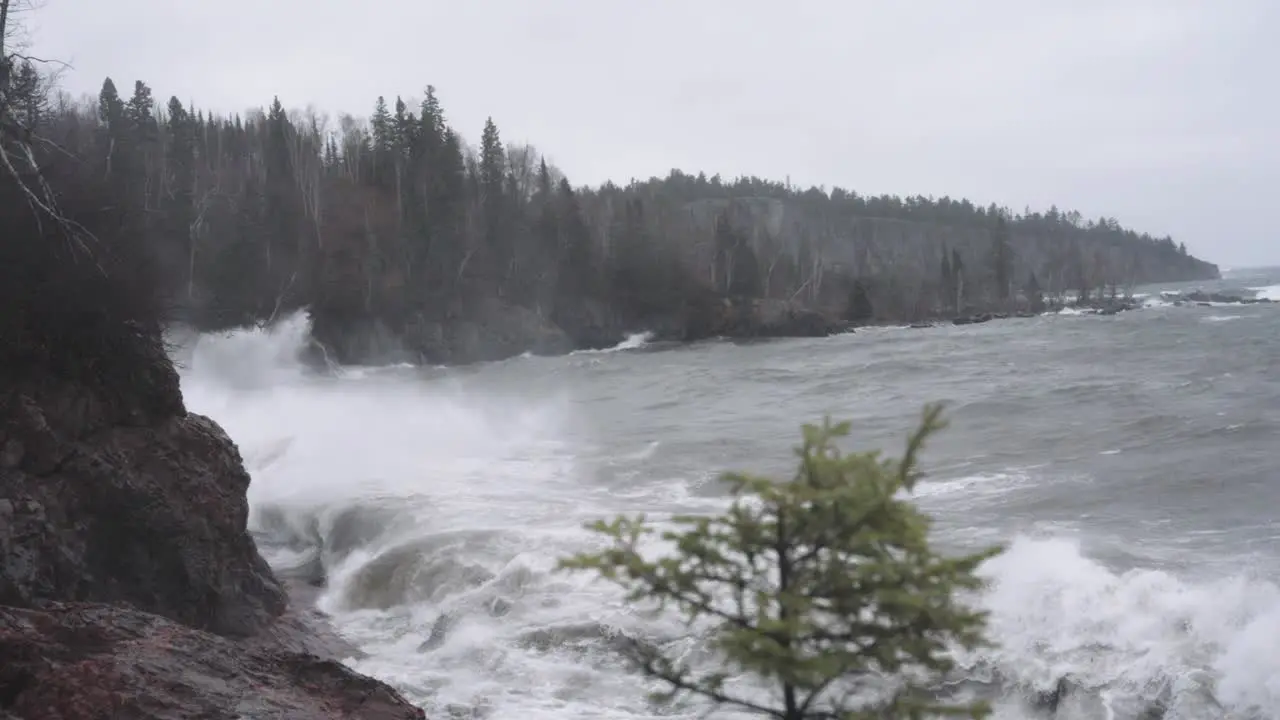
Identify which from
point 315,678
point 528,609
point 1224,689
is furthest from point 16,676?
point 1224,689

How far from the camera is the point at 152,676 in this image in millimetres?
5777

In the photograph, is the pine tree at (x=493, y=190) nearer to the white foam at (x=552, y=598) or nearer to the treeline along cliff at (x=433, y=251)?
the treeline along cliff at (x=433, y=251)

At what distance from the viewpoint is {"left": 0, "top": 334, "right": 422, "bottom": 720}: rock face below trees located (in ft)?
18.5

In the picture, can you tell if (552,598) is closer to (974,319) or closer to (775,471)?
(775,471)

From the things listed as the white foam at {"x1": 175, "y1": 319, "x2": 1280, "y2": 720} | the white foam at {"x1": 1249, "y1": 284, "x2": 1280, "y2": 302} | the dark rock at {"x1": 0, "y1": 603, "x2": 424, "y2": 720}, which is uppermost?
the white foam at {"x1": 1249, "y1": 284, "x2": 1280, "y2": 302}

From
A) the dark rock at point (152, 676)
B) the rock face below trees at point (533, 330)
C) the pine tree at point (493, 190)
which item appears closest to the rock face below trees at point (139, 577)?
the dark rock at point (152, 676)

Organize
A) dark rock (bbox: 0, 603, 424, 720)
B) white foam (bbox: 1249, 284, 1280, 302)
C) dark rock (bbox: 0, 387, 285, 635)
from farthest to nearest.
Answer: white foam (bbox: 1249, 284, 1280, 302) → dark rock (bbox: 0, 387, 285, 635) → dark rock (bbox: 0, 603, 424, 720)

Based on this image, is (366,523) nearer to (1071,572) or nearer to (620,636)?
(620,636)

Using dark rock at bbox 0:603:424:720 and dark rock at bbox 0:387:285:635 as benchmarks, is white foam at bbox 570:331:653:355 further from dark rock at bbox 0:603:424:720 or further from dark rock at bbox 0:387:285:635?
dark rock at bbox 0:603:424:720

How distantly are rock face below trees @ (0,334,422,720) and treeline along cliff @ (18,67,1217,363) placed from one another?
34722 mm

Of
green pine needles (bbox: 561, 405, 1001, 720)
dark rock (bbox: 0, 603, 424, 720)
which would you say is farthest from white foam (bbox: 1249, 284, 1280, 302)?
green pine needles (bbox: 561, 405, 1001, 720)

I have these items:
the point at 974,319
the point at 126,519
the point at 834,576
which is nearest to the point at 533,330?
the point at 974,319

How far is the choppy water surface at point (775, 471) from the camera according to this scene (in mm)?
8469

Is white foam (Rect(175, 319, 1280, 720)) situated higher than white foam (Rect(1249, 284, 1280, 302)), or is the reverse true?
white foam (Rect(1249, 284, 1280, 302))
